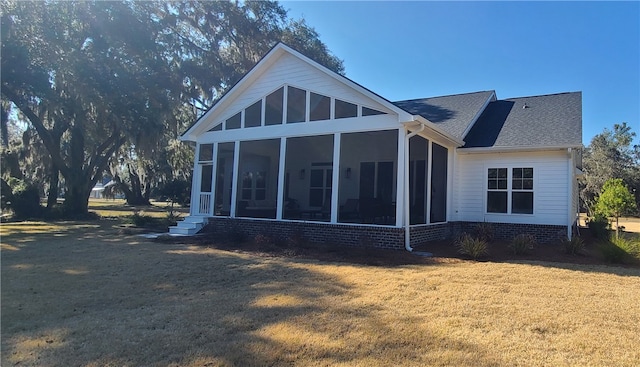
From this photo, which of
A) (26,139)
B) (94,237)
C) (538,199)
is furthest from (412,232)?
(26,139)

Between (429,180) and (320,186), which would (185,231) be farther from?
(429,180)

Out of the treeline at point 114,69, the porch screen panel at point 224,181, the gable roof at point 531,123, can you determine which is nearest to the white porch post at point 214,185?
the porch screen panel at point 224,181

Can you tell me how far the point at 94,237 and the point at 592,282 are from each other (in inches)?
499

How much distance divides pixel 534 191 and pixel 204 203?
1026 cm

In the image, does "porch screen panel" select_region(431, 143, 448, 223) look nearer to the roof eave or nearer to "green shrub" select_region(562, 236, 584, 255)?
the roof eave

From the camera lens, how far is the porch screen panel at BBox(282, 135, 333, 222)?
15.4 metres

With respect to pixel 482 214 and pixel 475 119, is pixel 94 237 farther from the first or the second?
pixel 475 119

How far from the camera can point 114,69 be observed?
17.6m

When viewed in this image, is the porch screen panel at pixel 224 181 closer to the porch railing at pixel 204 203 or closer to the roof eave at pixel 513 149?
the porch railing at pixel 204 203

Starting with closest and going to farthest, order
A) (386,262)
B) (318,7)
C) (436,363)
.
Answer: (436,363) < (386,262) < (318,7)

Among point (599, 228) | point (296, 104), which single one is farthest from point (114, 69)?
point (599, 228)

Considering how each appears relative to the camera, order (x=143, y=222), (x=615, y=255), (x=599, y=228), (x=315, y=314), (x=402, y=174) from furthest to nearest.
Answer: (x=143, y=222), (x=599, y=228), (x=402, y=174), (x=615, y=255), (x=315, y=314)

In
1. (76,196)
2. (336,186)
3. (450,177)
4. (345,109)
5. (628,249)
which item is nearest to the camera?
(628,249)

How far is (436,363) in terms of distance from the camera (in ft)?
11.3
